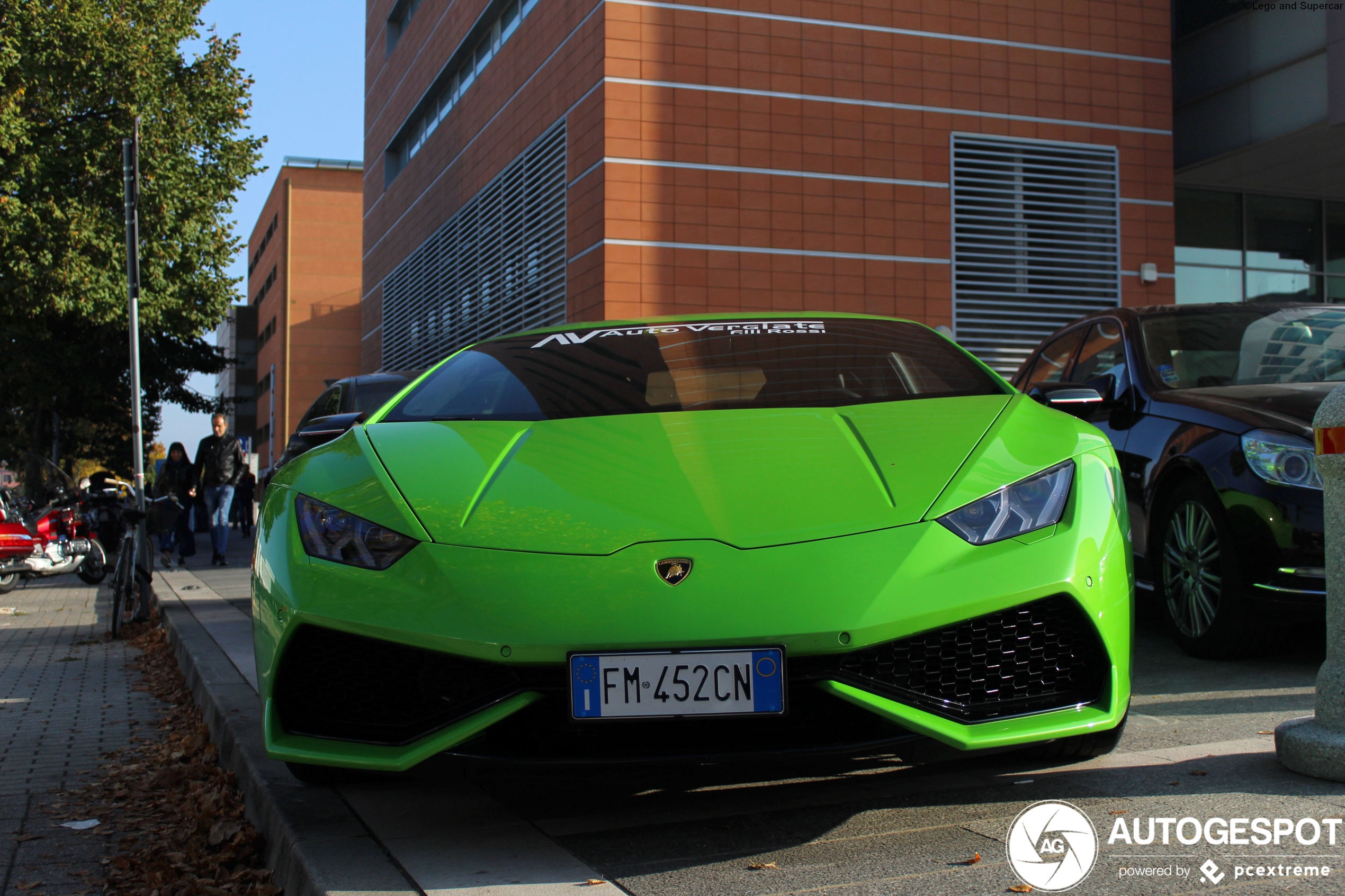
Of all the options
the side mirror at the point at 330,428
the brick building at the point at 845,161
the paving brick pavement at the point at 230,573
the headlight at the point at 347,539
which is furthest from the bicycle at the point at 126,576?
the brick building at the point at 845,161

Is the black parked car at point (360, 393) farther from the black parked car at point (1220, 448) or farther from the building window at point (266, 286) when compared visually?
the building window at point (266, 286)

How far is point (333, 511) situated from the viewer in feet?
9.26

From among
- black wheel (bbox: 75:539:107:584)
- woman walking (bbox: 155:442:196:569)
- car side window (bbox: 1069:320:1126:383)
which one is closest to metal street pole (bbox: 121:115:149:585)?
woman walking (bbox: 155:442:196:569)

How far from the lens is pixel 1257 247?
67.9ft

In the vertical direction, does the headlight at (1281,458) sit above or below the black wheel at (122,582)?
above

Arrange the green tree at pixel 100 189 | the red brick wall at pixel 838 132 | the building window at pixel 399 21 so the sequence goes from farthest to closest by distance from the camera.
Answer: the building window at pixel 399 21 → the green tree at pixel 100 189 → the red brick wall at pixel 838 132

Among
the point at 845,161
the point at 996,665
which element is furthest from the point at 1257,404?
the point at 845,161

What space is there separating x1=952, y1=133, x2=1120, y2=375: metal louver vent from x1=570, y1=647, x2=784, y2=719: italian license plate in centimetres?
1609

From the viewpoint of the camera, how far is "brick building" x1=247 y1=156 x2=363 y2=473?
6106cm

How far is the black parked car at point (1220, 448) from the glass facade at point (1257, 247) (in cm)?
1538

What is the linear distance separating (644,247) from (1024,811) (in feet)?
46.3

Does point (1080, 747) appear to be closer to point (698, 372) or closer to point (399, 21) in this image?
point (698, 372)

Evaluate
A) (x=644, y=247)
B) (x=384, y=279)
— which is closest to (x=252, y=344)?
(x=384, y=279)

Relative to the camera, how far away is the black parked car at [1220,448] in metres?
4.22
